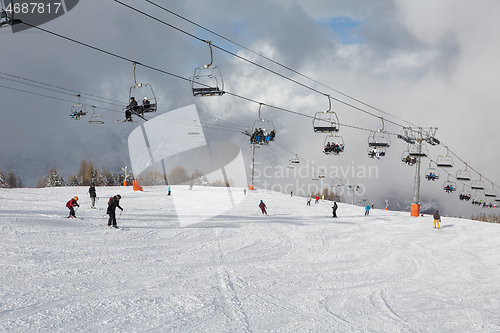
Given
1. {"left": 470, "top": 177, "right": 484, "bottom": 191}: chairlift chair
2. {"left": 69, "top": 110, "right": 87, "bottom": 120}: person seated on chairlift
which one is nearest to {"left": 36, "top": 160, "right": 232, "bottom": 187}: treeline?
{"left": 69, "top": 110, "right": 87, "bottom": 120}: person seated on chairlift

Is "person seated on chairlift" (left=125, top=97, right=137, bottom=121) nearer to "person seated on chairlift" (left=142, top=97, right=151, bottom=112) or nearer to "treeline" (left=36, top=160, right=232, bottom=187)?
"person seated on chairlift" (left=142, top=97, right=151, bottom=112)

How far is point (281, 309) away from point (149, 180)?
13918cm

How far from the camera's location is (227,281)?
851cm

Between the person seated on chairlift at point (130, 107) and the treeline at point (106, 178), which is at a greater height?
the person seated on chairlift at point (130, 107)

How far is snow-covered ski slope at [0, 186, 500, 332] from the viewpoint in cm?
620

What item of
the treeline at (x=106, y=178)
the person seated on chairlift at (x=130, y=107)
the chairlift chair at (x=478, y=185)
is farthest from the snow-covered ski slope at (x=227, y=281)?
the treeline at (x=106, y=178)

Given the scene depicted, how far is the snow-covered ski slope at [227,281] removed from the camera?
620 centimetres

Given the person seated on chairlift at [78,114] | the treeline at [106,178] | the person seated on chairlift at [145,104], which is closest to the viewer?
the person seated on chairlift at [145,104]

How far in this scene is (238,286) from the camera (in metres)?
8.19

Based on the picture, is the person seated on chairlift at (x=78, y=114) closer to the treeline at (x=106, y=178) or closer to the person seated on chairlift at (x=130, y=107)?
the person seated on chairlift at (x=130, y=107)

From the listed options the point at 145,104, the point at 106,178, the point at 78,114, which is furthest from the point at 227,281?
the point at 106,178

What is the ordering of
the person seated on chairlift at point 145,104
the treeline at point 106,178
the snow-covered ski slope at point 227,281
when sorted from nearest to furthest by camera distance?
the snow-covered ski slope at point 227,281, the person seated on chairlift at point 145,104, the treeline at point 106,178

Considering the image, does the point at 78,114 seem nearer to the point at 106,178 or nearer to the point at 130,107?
the point at 130,107

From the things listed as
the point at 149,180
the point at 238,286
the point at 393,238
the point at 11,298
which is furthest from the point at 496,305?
the point at 149,180
